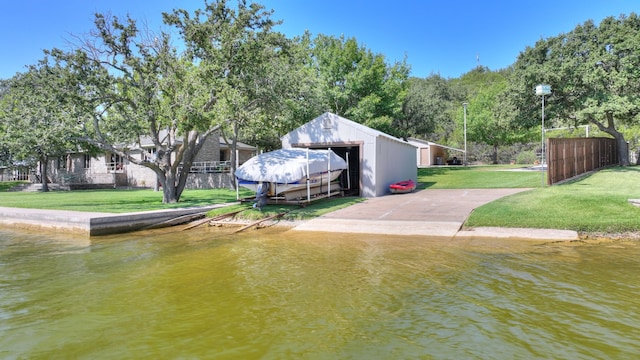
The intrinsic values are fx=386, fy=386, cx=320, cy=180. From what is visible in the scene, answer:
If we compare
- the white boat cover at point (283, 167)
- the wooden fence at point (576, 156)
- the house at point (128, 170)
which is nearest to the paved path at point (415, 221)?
the white boat cover at point (283, 167)

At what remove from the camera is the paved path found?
1023 cm

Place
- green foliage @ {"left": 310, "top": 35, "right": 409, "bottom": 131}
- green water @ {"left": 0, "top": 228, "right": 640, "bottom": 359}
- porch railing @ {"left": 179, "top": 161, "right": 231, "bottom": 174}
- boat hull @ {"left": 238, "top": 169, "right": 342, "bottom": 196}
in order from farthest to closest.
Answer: porch railing @ {"left": 179, "top": 161, "right": 231, "bottom": 174}, green foliage @ {"left": 310, "top": 35, "right": 409, "bottom": 131}, boat hull @ {"left": 238, "top": 169, "right": 342, "bottom": 196}, green water @ {"left": 0, "top": 228, "right": 640, "bottom": 359}

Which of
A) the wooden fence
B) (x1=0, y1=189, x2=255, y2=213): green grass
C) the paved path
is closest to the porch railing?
(x1=0, y1=189, x2=255, y2=213): green grass

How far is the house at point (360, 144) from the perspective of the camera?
17.9 metres

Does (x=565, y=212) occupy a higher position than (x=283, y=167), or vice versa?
(x=283, y=167)

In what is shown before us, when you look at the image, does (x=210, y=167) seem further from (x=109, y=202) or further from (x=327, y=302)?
(x=327, y=302)

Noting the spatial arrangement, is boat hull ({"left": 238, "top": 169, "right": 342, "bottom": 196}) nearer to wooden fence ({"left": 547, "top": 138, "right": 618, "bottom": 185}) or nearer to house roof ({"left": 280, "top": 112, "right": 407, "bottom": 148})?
house roof ({"left": 280, "top": 112, "right": 407, "bottom": 148})

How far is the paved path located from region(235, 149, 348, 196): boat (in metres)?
1.91

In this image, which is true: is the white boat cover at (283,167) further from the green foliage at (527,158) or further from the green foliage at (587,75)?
the green foliage at (527,158)

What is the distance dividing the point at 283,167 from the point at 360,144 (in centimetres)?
500

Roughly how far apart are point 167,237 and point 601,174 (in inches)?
858

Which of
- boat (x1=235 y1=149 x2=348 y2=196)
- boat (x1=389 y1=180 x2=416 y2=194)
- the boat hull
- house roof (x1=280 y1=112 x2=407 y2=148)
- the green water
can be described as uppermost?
house roof (x1=280 y1=112 x2=407 y2=148)

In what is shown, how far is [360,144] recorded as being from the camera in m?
17.9

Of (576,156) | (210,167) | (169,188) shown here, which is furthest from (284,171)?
(210,167)
